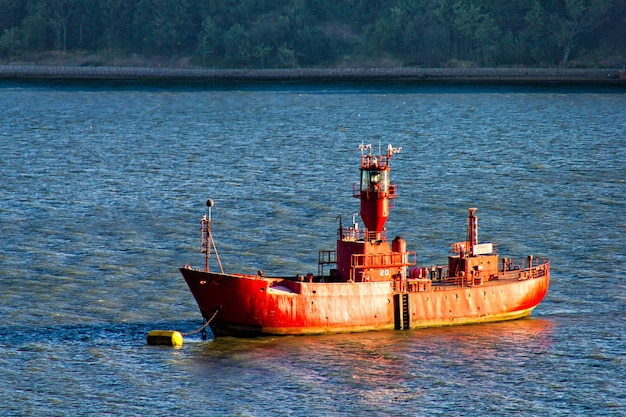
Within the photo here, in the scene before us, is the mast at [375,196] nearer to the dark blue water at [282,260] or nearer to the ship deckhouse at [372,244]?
the ship deckhouse at [372,244]

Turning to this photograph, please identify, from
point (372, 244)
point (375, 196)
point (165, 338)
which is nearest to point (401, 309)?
point (372, 244)

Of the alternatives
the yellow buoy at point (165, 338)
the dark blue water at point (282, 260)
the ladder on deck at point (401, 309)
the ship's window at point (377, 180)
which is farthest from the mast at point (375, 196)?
the yellow buoy at point (165, 338)

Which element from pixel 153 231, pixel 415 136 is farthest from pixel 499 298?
pixel 415 136

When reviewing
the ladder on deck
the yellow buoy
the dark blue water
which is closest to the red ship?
the ladder on deck

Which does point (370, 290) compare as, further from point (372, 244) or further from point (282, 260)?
point (282, 260)

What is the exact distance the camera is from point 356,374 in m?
49.7

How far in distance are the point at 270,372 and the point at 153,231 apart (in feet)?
104

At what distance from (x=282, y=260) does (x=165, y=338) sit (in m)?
17.4

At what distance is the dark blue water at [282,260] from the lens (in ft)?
156

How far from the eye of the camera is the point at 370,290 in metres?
54.7

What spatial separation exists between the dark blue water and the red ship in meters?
0.85

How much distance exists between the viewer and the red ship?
175 feet

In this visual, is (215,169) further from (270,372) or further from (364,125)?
(270,372)

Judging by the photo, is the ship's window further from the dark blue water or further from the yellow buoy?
the yellow buoy
